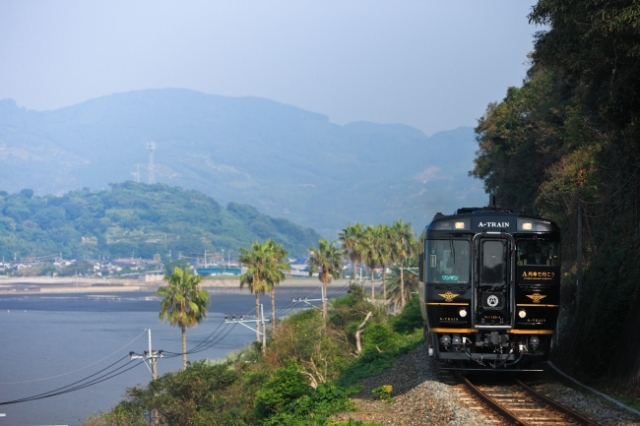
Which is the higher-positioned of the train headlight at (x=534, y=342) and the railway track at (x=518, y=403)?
the train headlight at (x=534, y=342)

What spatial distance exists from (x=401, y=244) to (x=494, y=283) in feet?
222

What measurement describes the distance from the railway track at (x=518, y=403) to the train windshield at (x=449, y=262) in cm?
238

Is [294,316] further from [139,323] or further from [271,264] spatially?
[139,323]

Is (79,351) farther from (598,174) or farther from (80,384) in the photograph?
(598,174)

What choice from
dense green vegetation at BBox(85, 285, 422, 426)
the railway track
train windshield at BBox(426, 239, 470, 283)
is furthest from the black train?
dense green vegetation at BBox(85, 285, 422, 426)

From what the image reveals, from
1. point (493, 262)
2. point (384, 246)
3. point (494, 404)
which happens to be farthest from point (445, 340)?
point (384, 246)

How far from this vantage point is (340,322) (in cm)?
6944

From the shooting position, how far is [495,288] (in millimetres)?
18344

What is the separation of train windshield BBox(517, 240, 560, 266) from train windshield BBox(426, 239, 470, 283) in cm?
114

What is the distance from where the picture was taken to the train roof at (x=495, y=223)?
18516 millimetres

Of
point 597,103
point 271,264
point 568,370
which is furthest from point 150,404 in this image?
point 597,103

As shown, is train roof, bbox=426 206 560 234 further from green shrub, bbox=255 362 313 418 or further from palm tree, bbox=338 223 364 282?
palm tree, bbox=338 223 364 282

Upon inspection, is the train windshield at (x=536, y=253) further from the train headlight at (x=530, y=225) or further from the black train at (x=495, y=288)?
the train headlight at (x=530, y=225)

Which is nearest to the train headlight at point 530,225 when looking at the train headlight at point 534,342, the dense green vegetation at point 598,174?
the train headlight at point 534,342
